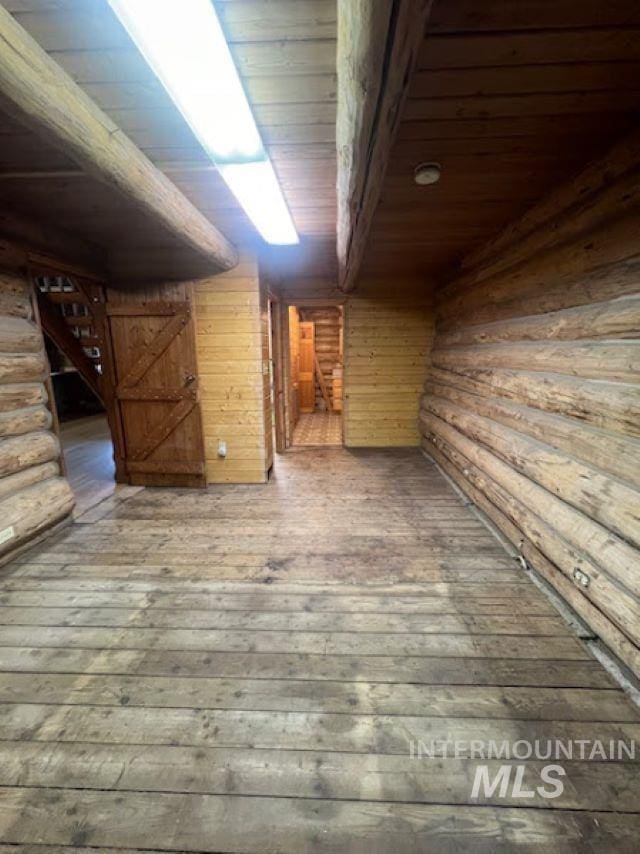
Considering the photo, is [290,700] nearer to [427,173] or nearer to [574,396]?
[574,396]

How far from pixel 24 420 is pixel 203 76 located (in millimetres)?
2572

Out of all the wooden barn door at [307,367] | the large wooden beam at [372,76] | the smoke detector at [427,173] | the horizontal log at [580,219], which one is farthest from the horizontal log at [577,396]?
the wooden barn door at [307,367]

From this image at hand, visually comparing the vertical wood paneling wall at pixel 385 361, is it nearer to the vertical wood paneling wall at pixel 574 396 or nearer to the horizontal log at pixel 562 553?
the vertical wood paneling wall at pixel 574 396

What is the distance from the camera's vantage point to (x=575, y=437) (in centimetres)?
184

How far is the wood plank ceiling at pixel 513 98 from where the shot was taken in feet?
3.30

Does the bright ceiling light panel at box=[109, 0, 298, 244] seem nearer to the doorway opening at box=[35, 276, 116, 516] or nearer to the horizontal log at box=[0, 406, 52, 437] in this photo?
the horizontal log at box=[0, 406, 52, 437]

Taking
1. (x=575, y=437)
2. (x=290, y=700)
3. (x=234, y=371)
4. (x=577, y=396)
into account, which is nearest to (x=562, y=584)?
(x=575, y=437)

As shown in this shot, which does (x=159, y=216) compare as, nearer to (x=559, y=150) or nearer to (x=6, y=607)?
(x=559, y=150)

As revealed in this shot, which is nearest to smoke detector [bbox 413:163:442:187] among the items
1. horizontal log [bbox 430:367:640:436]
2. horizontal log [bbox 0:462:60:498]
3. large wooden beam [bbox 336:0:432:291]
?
large wooden beam [bbox 336:0:432:291]

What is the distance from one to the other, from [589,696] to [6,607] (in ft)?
9.76

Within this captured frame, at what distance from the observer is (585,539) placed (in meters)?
1.70

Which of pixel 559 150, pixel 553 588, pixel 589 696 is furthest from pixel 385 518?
pixel 559 150

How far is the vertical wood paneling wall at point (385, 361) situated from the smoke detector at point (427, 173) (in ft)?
9.30

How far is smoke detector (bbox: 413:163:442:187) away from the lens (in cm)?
181
